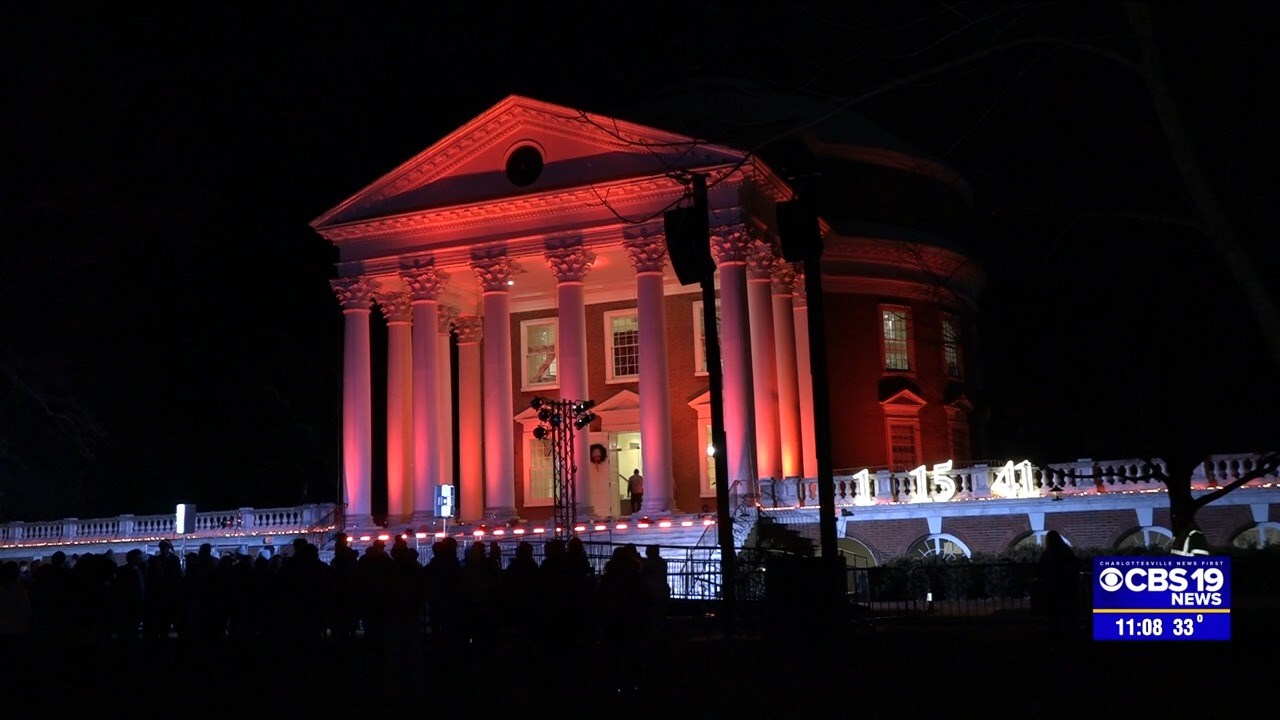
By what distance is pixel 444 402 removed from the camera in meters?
41.6

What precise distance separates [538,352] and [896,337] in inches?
488

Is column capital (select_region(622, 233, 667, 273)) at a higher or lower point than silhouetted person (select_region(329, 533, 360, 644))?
higher

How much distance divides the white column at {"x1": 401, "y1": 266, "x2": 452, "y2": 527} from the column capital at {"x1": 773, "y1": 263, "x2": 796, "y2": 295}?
980cm

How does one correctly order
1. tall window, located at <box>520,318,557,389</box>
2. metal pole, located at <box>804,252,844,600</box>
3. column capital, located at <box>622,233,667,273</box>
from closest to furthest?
metal pole, located at <box>804,252,844,600</box> → column capital, located at <box>622,233,667,273</box> → tall window, located at <box>520,318,557,389</box>

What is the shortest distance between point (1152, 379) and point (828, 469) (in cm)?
1615

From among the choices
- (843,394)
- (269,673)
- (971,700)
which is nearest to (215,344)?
(843,394)

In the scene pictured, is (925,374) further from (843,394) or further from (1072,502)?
(1072,502)

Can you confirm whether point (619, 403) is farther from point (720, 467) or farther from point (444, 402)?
point (720, 467)

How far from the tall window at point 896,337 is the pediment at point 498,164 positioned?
544 inches

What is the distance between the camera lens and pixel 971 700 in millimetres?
14289

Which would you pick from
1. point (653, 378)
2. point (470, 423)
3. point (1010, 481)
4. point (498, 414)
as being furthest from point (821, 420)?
point (470, 423)

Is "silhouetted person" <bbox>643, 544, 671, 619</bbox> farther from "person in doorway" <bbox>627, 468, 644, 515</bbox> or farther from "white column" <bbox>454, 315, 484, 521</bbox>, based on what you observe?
"white column" <bbox>454, 315, 484, 521</bbox>

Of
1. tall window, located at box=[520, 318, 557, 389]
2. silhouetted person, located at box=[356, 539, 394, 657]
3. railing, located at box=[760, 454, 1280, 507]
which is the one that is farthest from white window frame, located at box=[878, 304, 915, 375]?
silhouetted person, located at box=[356, 539, 394, 657]

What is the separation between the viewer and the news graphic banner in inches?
515
